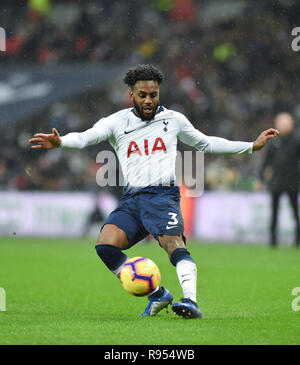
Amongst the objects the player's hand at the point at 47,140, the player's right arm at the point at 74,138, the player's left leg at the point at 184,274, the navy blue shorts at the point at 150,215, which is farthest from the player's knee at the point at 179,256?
the player's hand at the point at 47,140

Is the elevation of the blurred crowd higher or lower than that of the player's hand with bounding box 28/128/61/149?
higher

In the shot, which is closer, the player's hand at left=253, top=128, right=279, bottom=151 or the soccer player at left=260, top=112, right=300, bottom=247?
the player's hand at left=253, top=128, right=279, bottom=151

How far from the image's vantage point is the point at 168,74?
15.4m

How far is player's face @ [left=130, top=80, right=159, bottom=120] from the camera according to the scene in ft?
20.1

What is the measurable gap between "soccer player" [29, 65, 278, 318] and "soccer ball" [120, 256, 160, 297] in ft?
0.65

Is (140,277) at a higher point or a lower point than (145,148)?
lower

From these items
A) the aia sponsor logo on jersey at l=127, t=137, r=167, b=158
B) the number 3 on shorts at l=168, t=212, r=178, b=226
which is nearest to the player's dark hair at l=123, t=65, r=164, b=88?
the aia sponsor logo on jersey at l=127, t=137, r=167, b=158

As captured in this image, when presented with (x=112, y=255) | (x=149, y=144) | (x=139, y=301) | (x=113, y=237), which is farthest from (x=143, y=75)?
(x=139, y=301)

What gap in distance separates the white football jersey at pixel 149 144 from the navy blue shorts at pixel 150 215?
11 centimetres

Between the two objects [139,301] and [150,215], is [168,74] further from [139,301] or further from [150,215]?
[150,215]

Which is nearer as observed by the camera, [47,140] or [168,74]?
[47,140]

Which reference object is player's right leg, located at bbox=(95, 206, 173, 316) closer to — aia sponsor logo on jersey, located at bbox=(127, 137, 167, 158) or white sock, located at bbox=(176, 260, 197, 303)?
white sock, located at bbox=(176, 260, 197, 303)

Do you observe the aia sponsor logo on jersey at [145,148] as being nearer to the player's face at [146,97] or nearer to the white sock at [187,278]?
the player's face at [146,97]

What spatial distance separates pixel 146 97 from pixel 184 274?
142 centimetres
